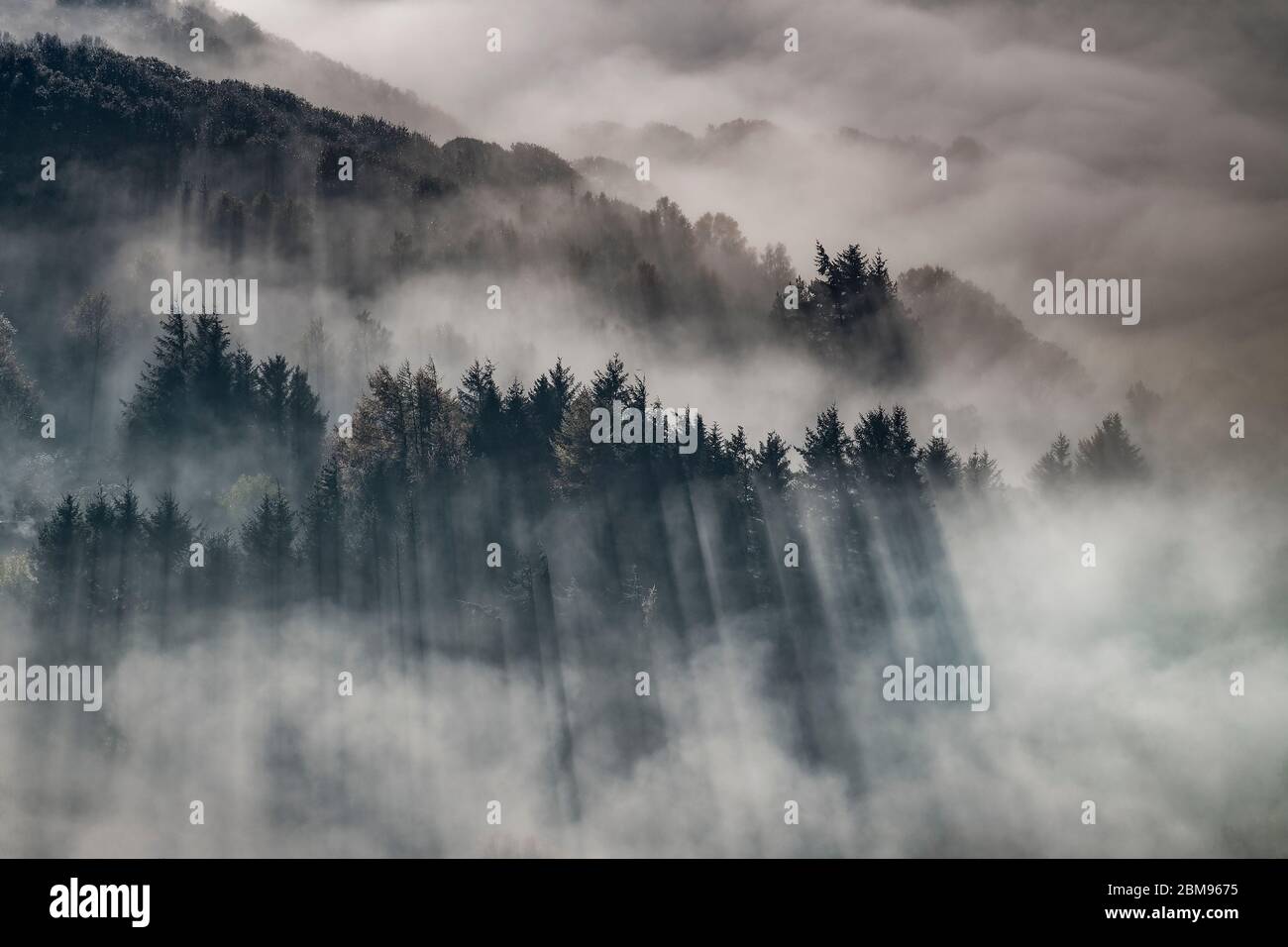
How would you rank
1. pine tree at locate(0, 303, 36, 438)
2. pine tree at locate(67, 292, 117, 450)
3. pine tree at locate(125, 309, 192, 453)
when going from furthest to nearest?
pine tree at locate(67, 292, 117, 450), pine tree at locate(0, 303, 36, 438), pine tree at locate(125, 309, 192, 453)

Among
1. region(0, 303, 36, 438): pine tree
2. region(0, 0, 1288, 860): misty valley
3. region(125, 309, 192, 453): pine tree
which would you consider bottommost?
region(0, 0, 1288, 860): misty valley

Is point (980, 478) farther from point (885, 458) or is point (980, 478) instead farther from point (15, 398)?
point (15, 398)

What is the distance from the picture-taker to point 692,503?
257ft

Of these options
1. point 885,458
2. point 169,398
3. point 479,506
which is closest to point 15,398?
point 169,398

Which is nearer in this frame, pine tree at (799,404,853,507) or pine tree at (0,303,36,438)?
pine tree at (799,404,853,507)

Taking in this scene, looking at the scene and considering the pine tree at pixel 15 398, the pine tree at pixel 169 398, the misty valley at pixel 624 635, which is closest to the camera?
the misty valley at pixel 624 635

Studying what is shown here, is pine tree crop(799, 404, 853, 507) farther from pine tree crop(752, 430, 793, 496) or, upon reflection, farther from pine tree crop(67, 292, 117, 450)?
pine tree crop(67, 292, 117, 450)

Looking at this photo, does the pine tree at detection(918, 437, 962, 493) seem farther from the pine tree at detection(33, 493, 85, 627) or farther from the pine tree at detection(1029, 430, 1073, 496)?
the pine tree at detection(33, 493, 85, 627)

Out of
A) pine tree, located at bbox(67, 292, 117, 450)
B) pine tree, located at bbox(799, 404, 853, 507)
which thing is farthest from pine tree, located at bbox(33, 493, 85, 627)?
pine tree, located at bbox(799, 404, 853, 507)

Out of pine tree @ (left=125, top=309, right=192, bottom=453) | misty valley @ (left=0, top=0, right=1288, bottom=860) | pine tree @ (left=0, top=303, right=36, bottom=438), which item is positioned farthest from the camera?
pine tree @ (left=0, top=303, right=36, bottom=438)

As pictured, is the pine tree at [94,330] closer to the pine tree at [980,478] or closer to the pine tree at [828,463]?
the pine tree at [828,463]

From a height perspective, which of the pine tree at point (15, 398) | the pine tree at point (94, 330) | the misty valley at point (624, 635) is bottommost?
the misty valley at point (624, 635)

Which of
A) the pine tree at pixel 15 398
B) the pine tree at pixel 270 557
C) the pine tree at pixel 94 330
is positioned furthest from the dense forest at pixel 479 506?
the pine tree at pixel 94 330

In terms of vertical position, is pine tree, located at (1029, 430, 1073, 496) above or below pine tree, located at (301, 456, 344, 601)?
above
